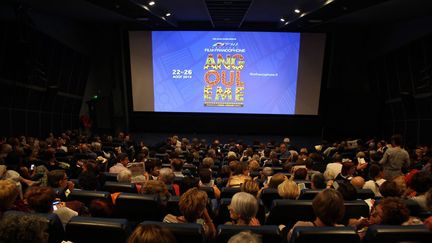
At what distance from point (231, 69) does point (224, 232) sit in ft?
45.6

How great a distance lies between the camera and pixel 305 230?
108 inches

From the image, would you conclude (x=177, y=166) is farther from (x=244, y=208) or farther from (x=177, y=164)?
(x=244, y=208)

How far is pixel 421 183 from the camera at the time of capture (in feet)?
14.0

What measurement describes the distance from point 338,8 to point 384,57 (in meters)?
5.56

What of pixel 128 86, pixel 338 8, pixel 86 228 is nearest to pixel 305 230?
pixel 86 228

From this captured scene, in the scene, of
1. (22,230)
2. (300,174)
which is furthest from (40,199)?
(300,174)

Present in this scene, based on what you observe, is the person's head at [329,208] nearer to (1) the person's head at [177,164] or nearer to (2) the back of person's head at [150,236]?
(2) the back of person's head at [150,236]

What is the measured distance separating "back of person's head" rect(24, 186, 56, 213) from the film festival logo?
43.9ft

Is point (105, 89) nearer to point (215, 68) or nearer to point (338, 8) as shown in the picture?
point (215, 68)

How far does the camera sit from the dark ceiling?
11.2 meters

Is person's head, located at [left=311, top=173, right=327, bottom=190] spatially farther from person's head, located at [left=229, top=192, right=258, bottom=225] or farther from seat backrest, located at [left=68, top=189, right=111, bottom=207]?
seat backrest, located at [left=68, top=189, right=111, bottom=207]

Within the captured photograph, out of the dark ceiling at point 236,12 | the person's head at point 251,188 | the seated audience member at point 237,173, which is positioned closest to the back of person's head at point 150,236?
the person's head at point 251,188

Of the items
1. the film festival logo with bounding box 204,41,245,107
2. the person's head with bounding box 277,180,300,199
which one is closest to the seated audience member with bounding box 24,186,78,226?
the person's head with bounding box 277,180,300,199

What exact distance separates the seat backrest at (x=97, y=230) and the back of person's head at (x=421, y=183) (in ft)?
9.66
